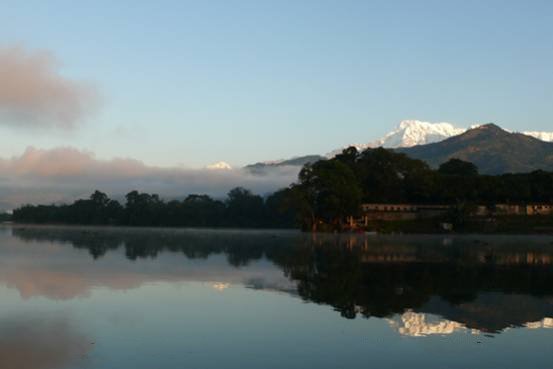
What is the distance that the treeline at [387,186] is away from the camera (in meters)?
137

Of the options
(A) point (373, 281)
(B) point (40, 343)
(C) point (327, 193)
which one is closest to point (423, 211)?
(C) point (327, 193)

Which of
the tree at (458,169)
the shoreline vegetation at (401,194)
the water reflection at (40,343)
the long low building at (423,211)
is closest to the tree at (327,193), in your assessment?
the shoreline vegetation at (401,194)

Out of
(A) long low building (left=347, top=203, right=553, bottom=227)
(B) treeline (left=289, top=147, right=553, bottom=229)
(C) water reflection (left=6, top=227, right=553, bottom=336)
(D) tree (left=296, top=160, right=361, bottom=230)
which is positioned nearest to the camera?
(C) water reflection (left=6, top=227, right=553, bottom=336)

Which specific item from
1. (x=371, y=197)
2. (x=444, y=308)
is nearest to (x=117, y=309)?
(x=444, y=308)

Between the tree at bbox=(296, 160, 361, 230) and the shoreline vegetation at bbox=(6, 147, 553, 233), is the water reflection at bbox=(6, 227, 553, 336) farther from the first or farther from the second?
the shoreline vegetation at bbox=(6, 147, 553, 233)

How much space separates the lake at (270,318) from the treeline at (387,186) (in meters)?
96.5

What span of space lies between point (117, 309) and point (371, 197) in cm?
14119

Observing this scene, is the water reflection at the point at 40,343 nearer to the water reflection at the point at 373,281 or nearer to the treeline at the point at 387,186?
the water reflection at the point at 373,281

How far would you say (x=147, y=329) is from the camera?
19.8 metres

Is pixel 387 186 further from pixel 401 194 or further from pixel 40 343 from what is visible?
pixel 40 343

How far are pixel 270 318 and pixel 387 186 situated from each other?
14014cm

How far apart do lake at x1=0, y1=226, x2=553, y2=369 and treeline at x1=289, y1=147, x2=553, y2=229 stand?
96.5 meters

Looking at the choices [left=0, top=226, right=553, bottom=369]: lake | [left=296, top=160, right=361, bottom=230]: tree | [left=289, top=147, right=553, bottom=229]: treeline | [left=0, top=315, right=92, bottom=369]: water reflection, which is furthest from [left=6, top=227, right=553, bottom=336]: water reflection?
[left=289, top=147, right=553, bottom=229]: treeline

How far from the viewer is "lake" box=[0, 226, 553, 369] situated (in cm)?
1633
